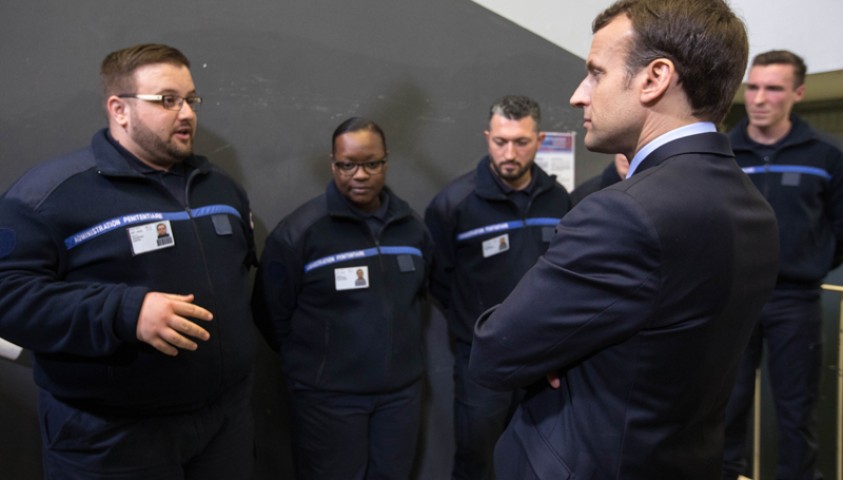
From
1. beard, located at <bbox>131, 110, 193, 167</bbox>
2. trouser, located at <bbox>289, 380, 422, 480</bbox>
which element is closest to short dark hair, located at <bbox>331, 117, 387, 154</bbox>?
beard, located at <bbox>131, 110, 193, 167</bbox>

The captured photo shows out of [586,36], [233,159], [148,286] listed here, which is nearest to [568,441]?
[148,286]

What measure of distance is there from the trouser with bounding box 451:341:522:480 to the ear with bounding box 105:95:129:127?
1.49 meters

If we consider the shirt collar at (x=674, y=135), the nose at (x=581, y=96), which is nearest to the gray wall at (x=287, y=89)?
the nose at (x=581, y=96)

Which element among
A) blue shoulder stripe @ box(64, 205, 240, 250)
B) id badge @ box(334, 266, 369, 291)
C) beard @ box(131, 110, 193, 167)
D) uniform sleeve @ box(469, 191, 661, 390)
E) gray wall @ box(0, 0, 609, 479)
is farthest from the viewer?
id badge @ box(334, 266, 369, 291)

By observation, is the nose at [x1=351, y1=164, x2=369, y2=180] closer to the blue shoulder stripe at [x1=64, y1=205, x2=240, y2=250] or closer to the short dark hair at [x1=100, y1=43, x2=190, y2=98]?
the blue shoulder stripe at [x1=64, y1=205, x2=240, y2=250]

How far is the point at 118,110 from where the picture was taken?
165 centimetres

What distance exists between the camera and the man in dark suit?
0.88 metres

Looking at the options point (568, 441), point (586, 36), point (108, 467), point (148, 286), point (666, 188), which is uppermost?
point (586, 36)

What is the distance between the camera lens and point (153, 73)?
1.66m

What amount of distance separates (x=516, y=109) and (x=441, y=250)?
25.5 inches

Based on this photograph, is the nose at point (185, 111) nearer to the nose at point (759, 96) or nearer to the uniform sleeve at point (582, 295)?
the uniform sleeve at point (582, 295)

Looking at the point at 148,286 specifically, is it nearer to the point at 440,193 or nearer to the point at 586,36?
the point at 440,193

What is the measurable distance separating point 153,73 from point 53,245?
0.54 meters

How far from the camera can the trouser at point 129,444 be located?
1511 mm
